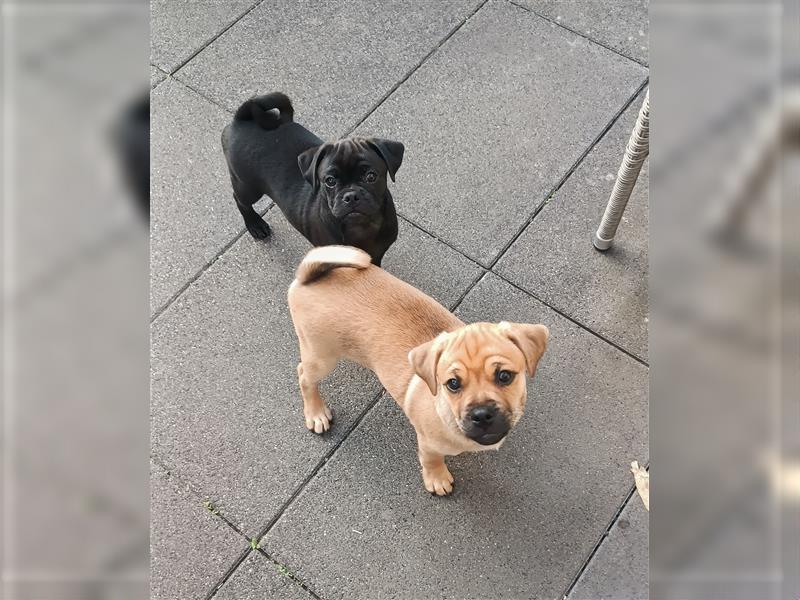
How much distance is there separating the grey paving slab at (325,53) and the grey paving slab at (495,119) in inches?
6.7

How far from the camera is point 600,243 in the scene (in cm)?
443

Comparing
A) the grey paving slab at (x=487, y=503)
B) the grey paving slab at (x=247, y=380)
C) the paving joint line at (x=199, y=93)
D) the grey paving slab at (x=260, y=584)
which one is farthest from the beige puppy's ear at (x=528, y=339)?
the paving joint line at (x=199, y=93)

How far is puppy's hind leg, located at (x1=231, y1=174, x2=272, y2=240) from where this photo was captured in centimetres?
409

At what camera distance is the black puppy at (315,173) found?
141 inches

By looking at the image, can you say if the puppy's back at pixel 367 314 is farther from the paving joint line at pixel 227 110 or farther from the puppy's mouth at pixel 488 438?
the paving joint line at pixel 227 110

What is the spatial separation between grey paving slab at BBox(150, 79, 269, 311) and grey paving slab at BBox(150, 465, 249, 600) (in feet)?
3.79

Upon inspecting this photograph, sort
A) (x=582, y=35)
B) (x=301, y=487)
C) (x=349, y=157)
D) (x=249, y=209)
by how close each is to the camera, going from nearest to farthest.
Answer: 1. (x=349, y=157)
2. (x=301, y=487)
3. (x=249, y=209)
4. (x=582, y=35)

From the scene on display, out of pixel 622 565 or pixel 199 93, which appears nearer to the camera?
pixel 622 565

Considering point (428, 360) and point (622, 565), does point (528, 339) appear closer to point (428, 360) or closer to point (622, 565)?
point (428, 360)

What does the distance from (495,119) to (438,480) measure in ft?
8.18

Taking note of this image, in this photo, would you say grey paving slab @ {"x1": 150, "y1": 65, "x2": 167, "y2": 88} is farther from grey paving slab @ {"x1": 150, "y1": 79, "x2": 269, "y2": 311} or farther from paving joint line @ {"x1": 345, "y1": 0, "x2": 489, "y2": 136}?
paving joint line @ {"x1": 345, "y1": 0, "x2": 489, "y2": 136}
